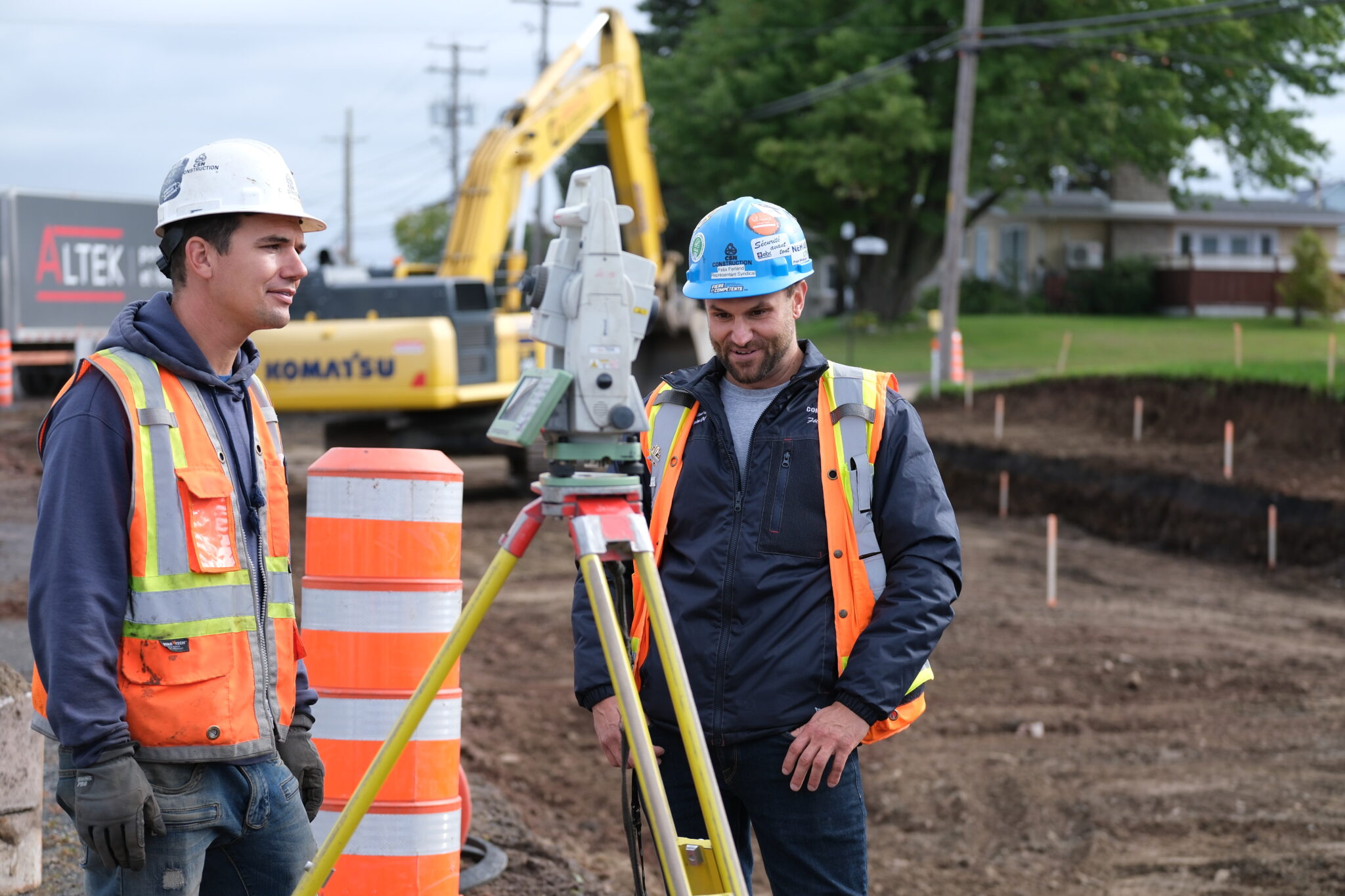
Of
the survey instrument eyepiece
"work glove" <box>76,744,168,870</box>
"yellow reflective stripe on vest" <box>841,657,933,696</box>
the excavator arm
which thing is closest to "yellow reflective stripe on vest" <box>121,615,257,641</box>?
"work glove" <box>76,744,168,870</box>

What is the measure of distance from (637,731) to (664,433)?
1.02m

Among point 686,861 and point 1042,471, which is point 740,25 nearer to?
point 1042,471

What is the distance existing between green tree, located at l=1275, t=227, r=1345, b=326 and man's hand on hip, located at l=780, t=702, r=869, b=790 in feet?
123

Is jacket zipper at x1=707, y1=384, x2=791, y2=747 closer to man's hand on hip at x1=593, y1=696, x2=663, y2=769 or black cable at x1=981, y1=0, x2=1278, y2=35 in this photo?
man's hand on hip at x1=593, y1=696, x2=663, y2=769

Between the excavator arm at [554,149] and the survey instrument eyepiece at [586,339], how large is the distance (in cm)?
1247

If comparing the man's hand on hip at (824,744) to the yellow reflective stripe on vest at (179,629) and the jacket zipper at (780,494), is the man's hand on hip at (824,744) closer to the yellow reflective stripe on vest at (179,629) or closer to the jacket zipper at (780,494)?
the jacket zipper at (780,494)

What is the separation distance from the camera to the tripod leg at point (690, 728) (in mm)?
2471

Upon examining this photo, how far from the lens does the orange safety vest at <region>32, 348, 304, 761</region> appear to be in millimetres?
2551

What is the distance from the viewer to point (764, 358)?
3.18m

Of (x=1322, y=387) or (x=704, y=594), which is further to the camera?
(x=1322, y=387)

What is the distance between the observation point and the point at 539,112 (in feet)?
52.3

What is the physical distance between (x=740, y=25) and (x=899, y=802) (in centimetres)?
3364

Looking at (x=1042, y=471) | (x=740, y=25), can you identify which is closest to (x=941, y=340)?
(x=1042, y=471)

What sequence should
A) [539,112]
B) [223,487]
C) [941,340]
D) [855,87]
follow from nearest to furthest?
[223,487], [539,112], [941,340], [855,87]
